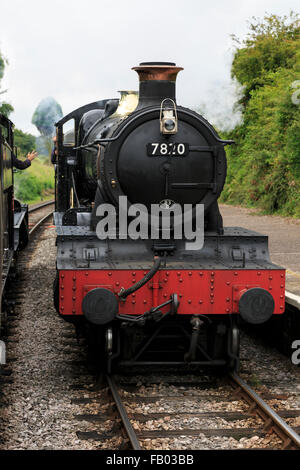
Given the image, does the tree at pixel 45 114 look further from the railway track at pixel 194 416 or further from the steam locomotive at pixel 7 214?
the railway track at pixel 194 416

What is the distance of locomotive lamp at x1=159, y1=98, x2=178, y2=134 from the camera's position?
5750 mm

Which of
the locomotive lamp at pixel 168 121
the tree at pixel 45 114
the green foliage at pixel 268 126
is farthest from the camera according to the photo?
the tree at pixel 45 114

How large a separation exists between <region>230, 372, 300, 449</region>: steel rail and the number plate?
2.11 meters

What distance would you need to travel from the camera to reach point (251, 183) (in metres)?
23.6

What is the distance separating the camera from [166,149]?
5.81 meters

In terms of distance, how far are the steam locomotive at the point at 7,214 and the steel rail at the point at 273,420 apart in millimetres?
2226

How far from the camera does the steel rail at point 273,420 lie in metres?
4.40

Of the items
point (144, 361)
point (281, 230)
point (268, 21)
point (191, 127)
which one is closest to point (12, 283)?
point (144, 361)

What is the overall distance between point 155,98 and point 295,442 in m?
3.29

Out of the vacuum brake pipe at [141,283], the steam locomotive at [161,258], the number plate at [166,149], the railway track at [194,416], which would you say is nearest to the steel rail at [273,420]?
the railway track at [194,416]

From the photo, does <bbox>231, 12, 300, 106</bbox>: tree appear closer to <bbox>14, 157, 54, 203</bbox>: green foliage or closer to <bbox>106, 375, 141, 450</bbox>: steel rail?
<bbox>14, 157, 54, 203</bbox>: green foliage

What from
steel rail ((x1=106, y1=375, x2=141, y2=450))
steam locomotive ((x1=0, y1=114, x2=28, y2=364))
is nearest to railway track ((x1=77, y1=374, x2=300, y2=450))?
steel rail ((x1=106, y1=375, x2=141, y2=450))

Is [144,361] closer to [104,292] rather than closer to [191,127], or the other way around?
[104,292]

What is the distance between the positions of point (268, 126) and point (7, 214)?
15.0 metres
